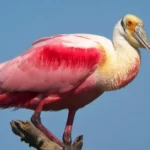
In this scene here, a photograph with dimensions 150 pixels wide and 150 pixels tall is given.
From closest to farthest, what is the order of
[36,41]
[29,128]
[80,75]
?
1. [29,128]
2. [80,75]
3. [36,41]

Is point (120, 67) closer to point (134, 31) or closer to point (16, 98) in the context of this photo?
point (134, 31)

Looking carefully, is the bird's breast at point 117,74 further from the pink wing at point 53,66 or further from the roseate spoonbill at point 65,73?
the pink wing at point 53,66

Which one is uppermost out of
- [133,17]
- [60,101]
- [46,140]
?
[133,17]

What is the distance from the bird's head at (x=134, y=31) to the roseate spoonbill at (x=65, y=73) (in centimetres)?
5

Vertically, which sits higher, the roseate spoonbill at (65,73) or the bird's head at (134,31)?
the bird's head at (134,31)

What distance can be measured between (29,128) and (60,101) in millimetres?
1524

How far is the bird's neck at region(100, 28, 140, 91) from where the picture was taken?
1027 cm

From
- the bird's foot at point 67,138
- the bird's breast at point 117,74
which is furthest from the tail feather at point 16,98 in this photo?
the bird's breast at point 117,74

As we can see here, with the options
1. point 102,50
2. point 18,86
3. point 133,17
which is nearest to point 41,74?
point 18,86

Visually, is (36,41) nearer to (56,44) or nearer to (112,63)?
(56,44)

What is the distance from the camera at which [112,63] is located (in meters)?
10.3

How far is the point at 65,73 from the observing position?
10.4 m

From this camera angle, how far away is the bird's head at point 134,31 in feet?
35.8

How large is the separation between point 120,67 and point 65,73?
0.95 m
